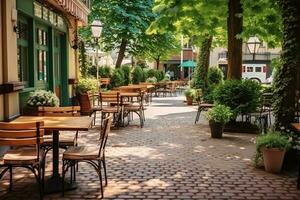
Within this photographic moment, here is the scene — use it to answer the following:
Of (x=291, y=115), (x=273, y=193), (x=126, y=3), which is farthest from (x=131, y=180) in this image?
(x=126, y=3)

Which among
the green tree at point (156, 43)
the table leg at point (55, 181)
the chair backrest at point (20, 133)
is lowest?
the table leg at point (55, 181)

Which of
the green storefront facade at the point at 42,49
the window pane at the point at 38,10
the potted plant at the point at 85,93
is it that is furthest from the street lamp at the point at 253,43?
the window pane at the point at 38,10

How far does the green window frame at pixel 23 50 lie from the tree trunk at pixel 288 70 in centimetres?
579

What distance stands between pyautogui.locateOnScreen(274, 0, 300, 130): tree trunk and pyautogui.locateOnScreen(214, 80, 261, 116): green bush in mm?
4103

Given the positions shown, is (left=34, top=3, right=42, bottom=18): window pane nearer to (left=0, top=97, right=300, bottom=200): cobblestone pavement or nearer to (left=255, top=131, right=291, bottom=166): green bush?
(left=0, top=97, right=300, bottom=200): cobblestone pavement

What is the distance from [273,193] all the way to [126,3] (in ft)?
72.4

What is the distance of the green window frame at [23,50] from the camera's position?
10.7 m

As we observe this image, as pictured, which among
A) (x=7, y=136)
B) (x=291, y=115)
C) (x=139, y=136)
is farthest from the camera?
(x=139, y=136)

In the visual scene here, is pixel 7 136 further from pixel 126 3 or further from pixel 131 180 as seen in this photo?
pixel 126 3

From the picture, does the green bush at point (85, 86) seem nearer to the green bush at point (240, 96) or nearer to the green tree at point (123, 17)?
the green bush at point (240, 96)

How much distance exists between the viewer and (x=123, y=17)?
87.1 ft

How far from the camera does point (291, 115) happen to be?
789cm

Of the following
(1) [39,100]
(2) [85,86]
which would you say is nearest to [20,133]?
(1) [39,100]

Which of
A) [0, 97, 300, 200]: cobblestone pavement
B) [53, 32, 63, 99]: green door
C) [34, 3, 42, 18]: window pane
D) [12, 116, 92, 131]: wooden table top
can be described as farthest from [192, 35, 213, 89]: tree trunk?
[12, 116, 92, 131]: wooden table top
